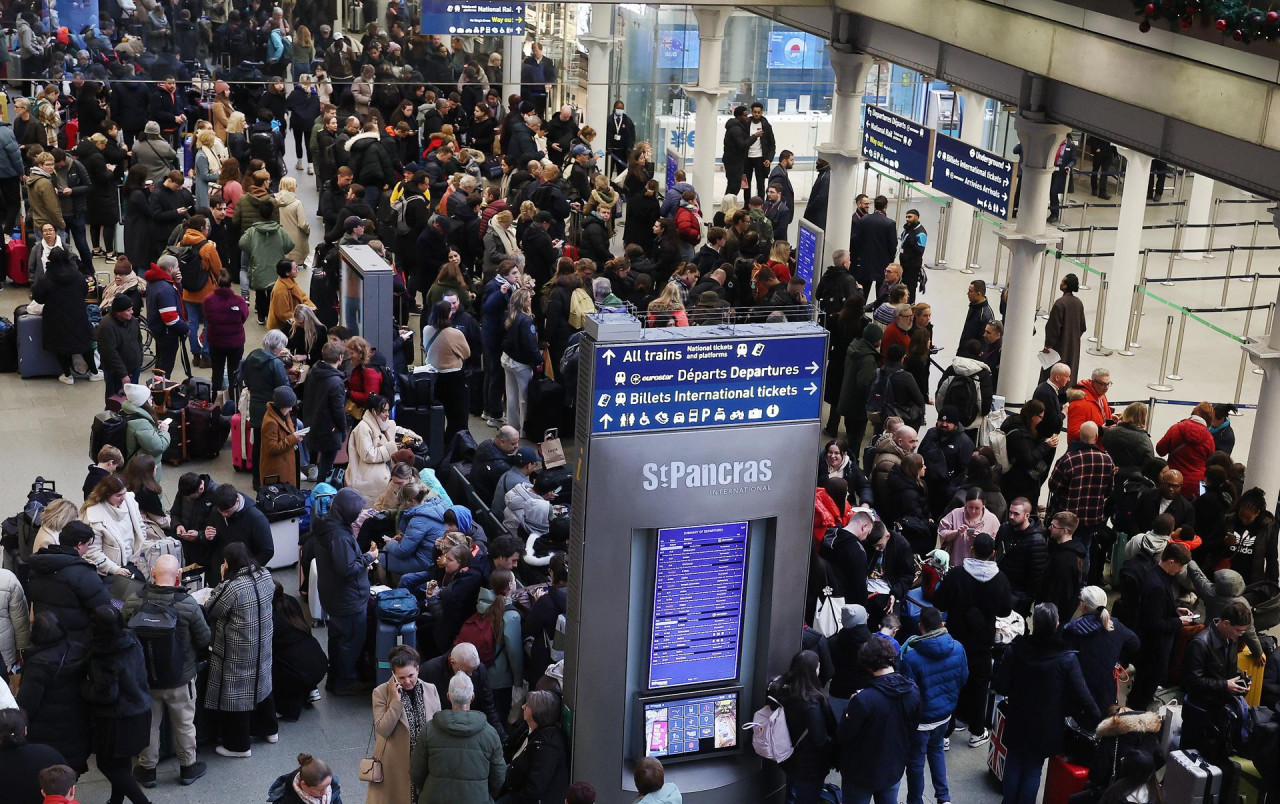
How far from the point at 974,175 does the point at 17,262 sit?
34.8ft

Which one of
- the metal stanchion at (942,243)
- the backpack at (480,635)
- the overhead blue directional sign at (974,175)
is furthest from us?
the metal stanchion at (942,243)

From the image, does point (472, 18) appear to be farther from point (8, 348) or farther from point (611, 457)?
point (611, 457)

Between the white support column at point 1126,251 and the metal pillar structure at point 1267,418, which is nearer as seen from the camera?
the metal pillar structure at point 1267,418

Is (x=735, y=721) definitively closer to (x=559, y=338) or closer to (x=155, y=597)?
(x=155, y=597)

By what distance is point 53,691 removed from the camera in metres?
8.06

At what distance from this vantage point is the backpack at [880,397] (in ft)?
42.2

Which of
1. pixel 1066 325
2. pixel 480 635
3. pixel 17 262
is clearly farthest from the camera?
pixel 17 262

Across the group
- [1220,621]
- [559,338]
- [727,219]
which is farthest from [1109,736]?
[727,219]

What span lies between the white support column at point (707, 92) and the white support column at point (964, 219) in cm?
330

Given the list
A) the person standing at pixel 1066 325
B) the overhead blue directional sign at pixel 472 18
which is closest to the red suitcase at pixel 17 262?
the overhead blue directional sign at pixel 472 18

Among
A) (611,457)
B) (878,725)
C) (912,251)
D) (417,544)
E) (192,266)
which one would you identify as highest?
(611,457)

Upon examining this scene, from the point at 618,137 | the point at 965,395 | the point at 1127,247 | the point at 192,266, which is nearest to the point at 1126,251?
the point at 1127,247

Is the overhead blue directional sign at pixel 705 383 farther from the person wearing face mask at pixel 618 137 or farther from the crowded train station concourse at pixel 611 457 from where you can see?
the person wearing face mask at pixel 618 137

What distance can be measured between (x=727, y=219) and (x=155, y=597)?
9.97m
